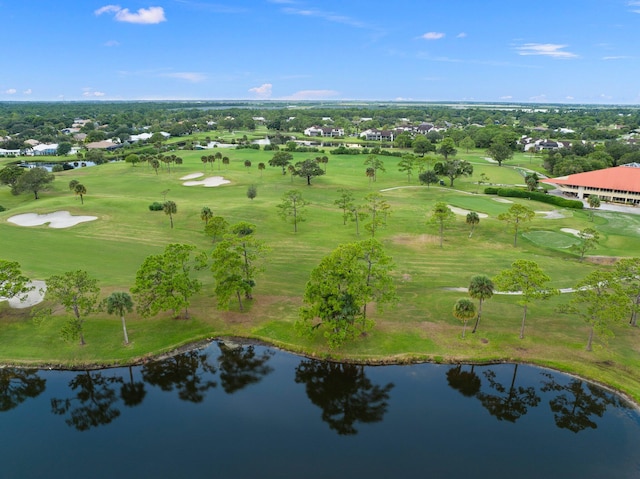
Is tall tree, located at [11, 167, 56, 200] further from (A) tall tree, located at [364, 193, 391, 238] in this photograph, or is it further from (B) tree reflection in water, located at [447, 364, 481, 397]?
(B) tree reflection in water, located at [447, 364, 481, 397]

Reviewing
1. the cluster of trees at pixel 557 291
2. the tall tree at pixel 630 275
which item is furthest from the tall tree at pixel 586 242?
the tall tree at pixel 630 275

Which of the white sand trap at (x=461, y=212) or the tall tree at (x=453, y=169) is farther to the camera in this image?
the tall tree at (x=453, y=169)

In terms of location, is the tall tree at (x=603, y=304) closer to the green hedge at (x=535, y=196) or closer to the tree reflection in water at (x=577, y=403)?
the tree reflection in water at (x=577, y=403)

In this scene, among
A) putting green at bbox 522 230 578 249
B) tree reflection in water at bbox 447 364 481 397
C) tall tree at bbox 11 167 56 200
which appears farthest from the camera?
tall tree at bbox 11 167 56 200

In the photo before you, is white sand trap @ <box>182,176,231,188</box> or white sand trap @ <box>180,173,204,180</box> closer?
white sand trap @ <box>182,176,231,188</box>

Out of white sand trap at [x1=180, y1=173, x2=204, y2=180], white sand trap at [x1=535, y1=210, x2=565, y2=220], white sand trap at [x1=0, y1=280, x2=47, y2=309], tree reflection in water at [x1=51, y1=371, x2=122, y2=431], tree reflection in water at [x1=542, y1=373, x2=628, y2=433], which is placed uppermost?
white sand trap at [x1=180, y1=173, x2=204, y2=180]

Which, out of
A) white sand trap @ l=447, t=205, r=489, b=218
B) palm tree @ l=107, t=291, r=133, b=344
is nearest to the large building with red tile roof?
white sand trap @ l=447, t=205, r=489, b=218

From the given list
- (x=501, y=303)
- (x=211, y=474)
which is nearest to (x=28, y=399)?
(x=211, y=474)
